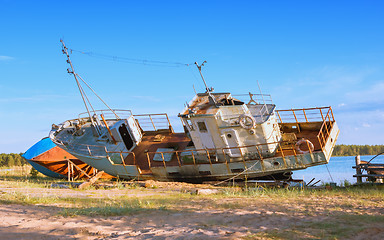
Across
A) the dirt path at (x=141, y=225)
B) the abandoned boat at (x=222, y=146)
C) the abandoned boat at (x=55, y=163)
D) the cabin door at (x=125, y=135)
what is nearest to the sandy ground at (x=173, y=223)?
the dirt path at (x=141, y=225)

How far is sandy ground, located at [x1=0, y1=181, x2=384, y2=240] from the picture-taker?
757cm

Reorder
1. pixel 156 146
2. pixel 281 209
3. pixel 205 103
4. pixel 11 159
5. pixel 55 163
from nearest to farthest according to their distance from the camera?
pixel 281 209
pixel 205 103
pixel 156 146
pixel 55 163
pixel 11 159

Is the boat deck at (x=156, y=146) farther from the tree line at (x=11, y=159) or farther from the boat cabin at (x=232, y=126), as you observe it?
the tree line at (x=11, y=159)

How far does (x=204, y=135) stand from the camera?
1878cm

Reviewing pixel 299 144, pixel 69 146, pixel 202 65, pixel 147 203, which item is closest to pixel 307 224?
pixel 147 203

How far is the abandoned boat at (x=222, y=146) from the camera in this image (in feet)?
58.6

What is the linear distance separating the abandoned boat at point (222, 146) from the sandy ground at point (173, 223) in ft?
24.1

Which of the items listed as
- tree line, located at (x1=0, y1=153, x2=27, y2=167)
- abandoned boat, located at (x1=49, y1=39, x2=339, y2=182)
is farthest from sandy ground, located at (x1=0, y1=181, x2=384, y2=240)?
tree line, located at (x1=0, y1=153, x2=27, y2=167)

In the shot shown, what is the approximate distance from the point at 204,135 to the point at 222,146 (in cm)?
114

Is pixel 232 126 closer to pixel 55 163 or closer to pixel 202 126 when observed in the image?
pixel 202 126

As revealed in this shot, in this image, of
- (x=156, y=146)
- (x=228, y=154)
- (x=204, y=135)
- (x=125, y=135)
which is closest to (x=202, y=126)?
(x=204, y=135)

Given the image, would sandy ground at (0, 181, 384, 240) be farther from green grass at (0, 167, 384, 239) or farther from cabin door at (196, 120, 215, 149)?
cabin door at (196, 120, 215, 149)

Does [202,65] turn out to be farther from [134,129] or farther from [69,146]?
[69,146]

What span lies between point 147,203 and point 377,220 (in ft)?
21.7
